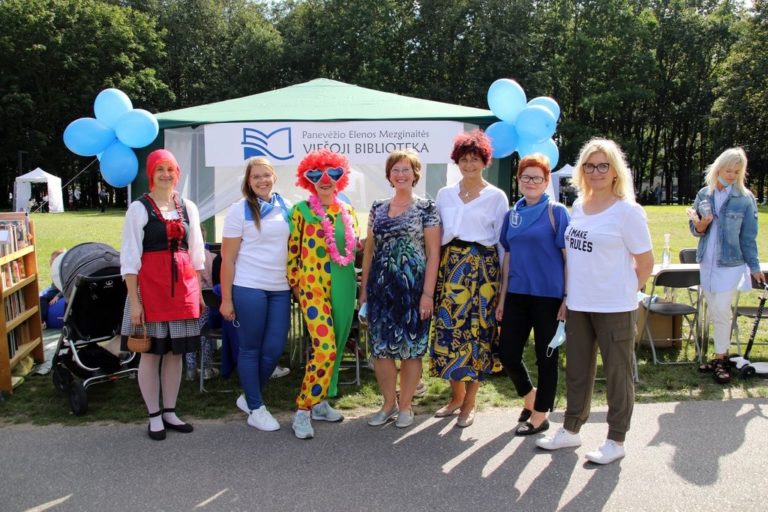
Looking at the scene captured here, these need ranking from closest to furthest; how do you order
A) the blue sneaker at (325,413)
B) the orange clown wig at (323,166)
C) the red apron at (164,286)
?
the red apron at (164,286)
the orange clown wig at (323,166)
the blue sneaker at (325,413)

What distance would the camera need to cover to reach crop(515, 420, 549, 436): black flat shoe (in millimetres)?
3836

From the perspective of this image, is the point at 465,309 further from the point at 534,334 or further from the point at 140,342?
the point at 140,342

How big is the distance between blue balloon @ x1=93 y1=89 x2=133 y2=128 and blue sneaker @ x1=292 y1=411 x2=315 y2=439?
3.39m

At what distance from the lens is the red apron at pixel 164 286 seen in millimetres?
3668

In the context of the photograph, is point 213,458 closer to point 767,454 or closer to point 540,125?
point 767,454

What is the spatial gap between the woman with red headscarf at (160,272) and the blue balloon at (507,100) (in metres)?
3.24

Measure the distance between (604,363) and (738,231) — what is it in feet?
7.17

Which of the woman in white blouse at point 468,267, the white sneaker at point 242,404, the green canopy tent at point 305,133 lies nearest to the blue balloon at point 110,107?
the green canopy tent at point 305,133

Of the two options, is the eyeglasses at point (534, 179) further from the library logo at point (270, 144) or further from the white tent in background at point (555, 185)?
the library logo at point (270, 144)

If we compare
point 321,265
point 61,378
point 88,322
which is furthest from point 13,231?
point 321,265

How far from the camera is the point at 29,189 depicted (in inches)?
1038

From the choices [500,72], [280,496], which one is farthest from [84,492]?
[500,72]

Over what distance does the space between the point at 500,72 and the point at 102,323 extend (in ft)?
108

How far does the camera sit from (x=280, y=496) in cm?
309
